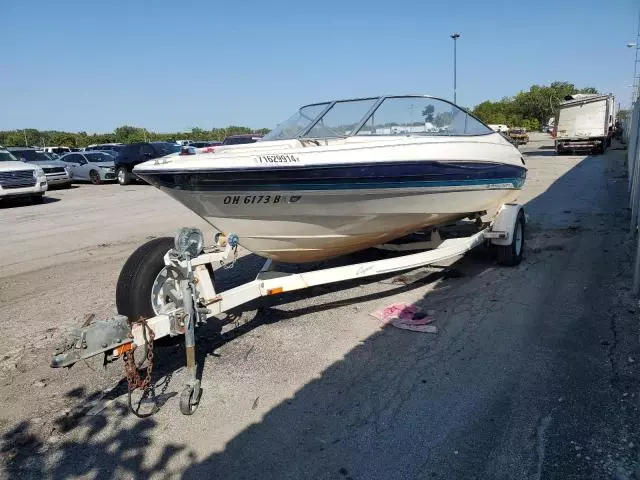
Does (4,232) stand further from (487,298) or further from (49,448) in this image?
(487,298)

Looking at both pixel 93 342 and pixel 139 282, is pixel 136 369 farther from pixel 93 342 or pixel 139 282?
pixel 139 282

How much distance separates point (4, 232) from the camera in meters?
10.5

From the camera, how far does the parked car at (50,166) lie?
63.0ft

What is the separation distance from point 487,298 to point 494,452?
8.91ft

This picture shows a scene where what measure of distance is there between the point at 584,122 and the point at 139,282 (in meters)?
27.5

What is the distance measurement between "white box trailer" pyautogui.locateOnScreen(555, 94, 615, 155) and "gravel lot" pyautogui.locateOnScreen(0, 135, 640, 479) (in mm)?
22414

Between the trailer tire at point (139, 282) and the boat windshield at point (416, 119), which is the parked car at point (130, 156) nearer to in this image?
the boat windshield at point (416, 119)

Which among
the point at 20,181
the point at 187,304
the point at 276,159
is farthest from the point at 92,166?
the point at 187,304

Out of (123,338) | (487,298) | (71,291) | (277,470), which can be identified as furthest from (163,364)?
(487,298)

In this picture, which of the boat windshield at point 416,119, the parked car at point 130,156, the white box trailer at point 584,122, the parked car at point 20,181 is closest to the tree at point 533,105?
the white box trailer at point 584,122

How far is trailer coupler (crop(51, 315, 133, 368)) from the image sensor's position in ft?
10.00

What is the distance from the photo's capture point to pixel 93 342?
10.3 ft

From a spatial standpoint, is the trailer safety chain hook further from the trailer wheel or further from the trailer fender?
the trailer wheel

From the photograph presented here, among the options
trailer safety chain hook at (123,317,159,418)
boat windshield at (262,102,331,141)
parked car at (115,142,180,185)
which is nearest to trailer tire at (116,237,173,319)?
trailer safety chain hook at (123,317,159,418)
